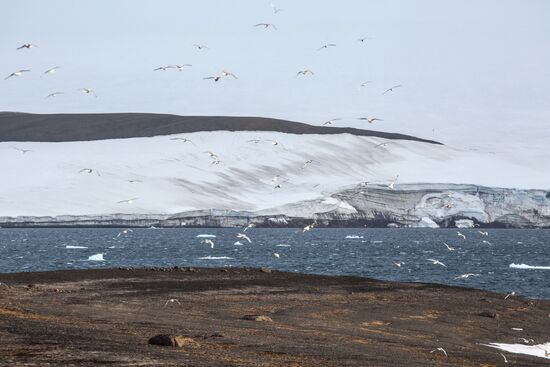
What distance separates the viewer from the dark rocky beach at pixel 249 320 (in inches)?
729

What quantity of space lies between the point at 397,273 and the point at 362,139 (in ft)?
287

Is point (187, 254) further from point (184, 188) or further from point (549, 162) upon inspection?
point (549, 162)

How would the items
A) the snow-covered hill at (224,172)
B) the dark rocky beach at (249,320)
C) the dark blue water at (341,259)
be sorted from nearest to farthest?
the dark rocky beach at (249,320) → the dark blue water at (341,259) → the snow-covered hill at (224,172)

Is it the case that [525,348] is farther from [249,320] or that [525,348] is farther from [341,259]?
[341,259]

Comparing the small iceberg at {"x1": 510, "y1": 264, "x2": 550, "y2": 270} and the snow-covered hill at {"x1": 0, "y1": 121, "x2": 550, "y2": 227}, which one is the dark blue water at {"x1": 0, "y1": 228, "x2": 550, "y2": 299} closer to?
the small iceberg at {"x1": 510, "y1": 264, "x2": 550, "y2": 270}

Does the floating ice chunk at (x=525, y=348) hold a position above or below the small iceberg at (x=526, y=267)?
above

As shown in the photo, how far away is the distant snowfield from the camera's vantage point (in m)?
115

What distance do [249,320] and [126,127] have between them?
147429 millimetres

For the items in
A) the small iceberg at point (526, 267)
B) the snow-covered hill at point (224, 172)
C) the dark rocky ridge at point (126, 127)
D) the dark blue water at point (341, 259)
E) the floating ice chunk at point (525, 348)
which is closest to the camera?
the floating ice chunk at point (525, 348)

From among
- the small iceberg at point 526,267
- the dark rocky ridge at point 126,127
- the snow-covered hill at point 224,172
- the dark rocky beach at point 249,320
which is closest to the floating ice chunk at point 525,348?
the dark rocky beach at point 249,320

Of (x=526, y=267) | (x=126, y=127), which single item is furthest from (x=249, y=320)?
(x=126, y=127)

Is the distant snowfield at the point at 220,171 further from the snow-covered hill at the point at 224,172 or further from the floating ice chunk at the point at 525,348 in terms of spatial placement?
the floating ice chunk at the point at 525,348

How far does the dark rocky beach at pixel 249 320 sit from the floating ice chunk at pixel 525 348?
668 mm

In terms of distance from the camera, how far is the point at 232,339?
846 inches
